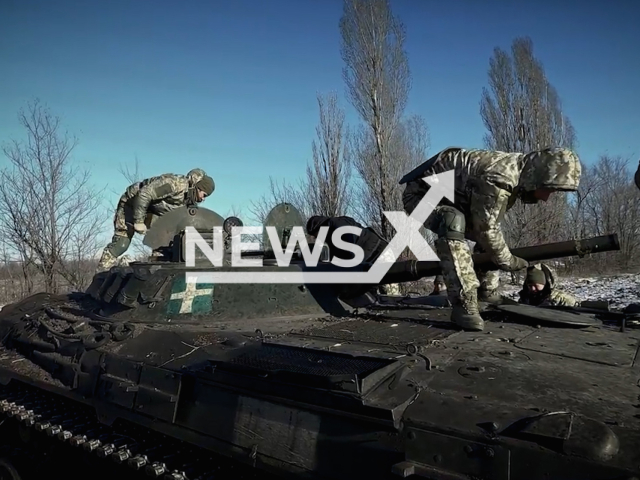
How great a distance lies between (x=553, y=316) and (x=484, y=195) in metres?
1.23

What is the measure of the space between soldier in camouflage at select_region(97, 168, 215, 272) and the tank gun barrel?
4.55 m

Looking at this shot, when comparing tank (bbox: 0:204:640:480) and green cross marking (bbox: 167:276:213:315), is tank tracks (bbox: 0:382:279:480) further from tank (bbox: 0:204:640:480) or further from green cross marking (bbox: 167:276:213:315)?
green cross marking (bbox: 167:276:213:315)

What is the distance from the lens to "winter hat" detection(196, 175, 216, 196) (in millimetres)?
9453

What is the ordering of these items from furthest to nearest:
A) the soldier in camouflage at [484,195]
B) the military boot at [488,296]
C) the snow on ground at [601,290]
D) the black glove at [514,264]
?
the snow on ground at [601,290] → the military boot at [488,296] → the black glove at [514,264] → the soldier in camouflage at [484,195]

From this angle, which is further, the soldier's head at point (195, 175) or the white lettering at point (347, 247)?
the soldier's head at point (195, 175)

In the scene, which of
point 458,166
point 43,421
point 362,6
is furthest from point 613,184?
point 43,421

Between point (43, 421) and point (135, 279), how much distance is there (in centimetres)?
150

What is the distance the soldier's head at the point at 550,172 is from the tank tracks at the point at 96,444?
353 cm

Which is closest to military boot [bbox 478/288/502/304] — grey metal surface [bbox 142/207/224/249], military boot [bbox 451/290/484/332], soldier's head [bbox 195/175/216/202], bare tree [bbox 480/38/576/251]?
military boot [bbox 451/290/484/332]

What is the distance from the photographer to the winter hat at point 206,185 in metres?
9.45

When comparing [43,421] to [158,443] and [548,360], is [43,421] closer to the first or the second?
[158,443]

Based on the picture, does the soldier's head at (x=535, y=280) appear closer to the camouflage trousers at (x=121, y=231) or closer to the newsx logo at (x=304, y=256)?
the newsx logo at (x=304, y=256)

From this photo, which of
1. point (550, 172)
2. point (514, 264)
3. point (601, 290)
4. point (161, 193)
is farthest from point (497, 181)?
point (601, 290)

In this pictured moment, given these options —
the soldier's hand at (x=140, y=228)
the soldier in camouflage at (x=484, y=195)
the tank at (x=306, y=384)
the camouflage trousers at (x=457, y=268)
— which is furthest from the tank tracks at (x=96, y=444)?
the soldier's hand at (x=140, y=228)
